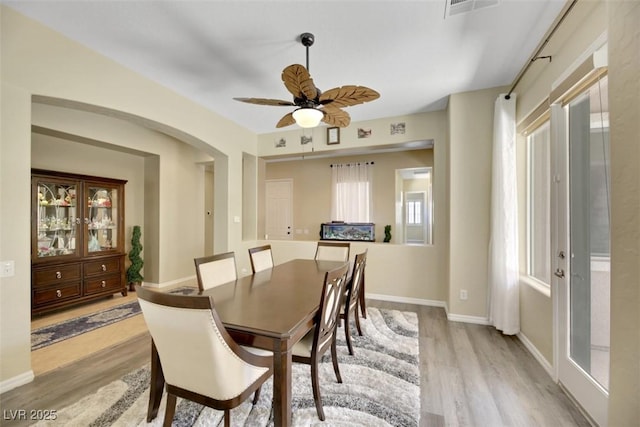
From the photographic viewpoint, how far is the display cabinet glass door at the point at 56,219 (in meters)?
3.37

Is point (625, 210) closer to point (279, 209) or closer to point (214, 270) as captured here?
point (214, 270)

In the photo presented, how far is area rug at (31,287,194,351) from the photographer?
8.97ft

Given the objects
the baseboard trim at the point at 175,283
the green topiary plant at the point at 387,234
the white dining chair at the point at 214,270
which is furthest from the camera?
the green topiary plant at the point at 387,234

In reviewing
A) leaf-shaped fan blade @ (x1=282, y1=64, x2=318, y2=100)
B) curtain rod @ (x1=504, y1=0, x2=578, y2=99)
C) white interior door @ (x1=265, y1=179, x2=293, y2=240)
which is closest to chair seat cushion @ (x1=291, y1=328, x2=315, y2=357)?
leaf-shaped fan blade @ (x1=282, y1=64, x2=318, y2=100)

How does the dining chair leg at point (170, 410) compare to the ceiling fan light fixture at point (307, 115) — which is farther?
the ceiling fan light fixture at point (307, 115)

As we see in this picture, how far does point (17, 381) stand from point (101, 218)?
2657 mm

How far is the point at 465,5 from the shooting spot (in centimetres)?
175

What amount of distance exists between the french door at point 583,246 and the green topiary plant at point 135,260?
5.47 m

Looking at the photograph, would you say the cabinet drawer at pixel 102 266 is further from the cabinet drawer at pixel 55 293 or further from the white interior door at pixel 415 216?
the white interior door at pixel 415 216

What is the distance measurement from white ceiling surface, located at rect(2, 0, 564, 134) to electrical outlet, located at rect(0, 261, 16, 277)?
6.08 ft

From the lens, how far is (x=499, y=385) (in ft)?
6.59

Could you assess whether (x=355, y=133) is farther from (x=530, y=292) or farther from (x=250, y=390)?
(x=250, y=390)

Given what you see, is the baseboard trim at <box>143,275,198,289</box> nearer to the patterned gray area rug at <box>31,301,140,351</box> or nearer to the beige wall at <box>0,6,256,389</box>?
the patterned gray area rug at <box>31,301,140,351</box>

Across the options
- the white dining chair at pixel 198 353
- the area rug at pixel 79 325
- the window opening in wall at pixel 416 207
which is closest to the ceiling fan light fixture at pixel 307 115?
the white dining chair at pixel 198 353
